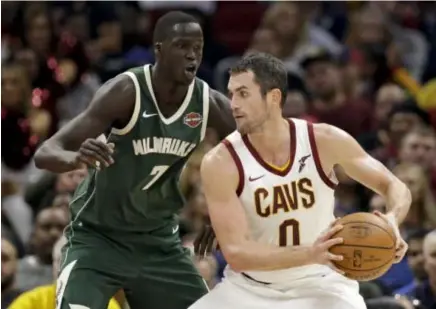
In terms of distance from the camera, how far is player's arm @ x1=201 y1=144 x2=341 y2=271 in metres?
5.04

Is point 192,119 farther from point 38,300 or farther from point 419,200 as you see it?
point 419,200

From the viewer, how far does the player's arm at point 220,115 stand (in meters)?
6.01

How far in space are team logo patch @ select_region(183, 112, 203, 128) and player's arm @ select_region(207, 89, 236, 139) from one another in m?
0.09

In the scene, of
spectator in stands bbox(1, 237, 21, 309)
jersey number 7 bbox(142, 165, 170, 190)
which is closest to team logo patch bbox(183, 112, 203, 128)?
jersey number 7 bbox(142, 165, 170, 190)

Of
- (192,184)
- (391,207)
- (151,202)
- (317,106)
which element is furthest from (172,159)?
(317,106)

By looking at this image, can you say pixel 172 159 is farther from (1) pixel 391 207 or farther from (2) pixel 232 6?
(2) pixel 232 6

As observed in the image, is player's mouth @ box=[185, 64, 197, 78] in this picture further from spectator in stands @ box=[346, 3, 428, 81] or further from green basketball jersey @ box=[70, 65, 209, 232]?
spectator in stands @ box=[346, 3, 428, 81]

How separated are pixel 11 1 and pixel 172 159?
6075 millimetres

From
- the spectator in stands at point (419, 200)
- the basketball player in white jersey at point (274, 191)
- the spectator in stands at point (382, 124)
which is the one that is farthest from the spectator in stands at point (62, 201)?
the basketball player in white jersey at point (274, 191)

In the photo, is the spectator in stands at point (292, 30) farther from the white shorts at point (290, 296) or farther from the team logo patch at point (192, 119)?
the white shorts at point (290, 296)

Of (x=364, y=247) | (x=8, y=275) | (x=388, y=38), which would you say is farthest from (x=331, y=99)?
(x=364, y=247)

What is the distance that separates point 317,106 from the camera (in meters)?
10.3

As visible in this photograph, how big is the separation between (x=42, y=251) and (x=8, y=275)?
637 mm

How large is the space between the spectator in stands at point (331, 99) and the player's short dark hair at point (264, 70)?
15.6ft
